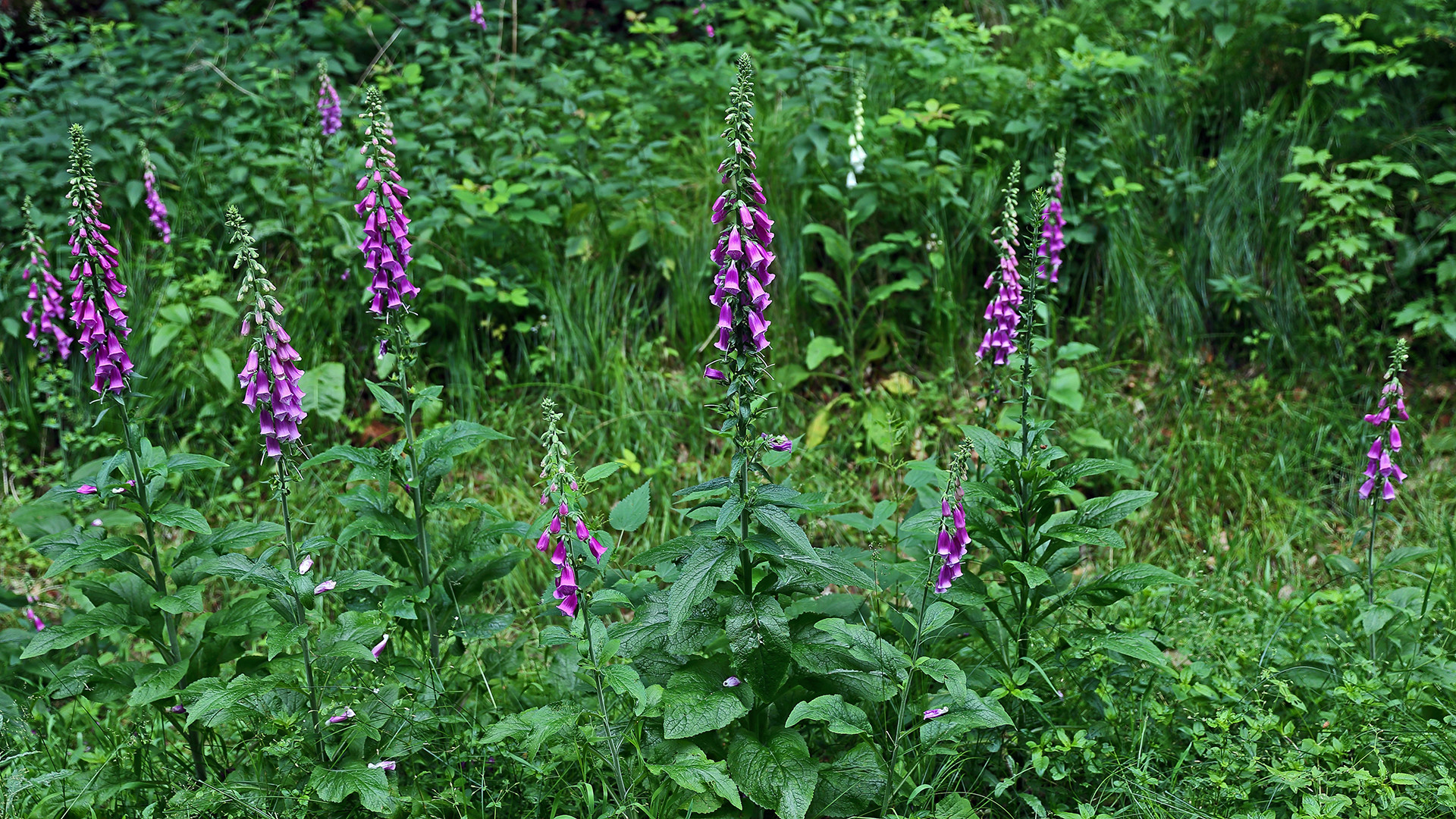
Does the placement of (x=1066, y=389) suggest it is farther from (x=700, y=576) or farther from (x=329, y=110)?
(x=329, y=110)

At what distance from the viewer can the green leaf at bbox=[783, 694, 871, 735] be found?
2387 millimetres

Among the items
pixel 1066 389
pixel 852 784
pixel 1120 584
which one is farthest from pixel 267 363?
pixel 1066 389

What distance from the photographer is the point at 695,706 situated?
8.09 feet

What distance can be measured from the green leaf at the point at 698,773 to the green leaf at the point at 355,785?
69cm

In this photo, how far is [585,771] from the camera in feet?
8.45

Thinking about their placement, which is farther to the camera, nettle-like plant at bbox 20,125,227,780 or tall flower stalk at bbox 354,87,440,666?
tall flower stalk at bbox 354,87,440,666

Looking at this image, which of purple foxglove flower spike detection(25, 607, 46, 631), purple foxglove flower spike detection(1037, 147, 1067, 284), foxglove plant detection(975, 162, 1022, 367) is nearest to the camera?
foxglove plant detection(975, 162, 1022, 367)

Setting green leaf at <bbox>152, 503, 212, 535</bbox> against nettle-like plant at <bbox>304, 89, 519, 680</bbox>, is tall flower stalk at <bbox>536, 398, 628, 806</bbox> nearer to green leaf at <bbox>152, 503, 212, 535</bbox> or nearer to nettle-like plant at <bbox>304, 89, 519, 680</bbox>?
nettle-like plant at <bbox>304, 89, 519, 680</bbox>

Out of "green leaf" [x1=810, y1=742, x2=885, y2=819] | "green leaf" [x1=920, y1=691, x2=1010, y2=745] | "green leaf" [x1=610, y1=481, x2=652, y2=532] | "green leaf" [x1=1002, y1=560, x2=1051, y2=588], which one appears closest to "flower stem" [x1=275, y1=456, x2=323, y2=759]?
"green leaf" [x1=610, y1=481, x2=652, y2=532]

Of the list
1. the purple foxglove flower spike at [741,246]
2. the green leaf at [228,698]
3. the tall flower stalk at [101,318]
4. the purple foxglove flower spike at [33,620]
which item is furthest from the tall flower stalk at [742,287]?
the purple foxglove flower spike at [33,620]

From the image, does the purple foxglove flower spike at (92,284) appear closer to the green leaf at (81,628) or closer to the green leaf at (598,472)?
the green leaf at (81,628)

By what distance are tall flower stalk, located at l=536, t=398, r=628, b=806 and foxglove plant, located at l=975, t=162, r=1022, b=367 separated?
162cm

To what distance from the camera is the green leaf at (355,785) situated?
246cm

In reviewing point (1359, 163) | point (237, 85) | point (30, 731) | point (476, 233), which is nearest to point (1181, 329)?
point (1359, 163)
